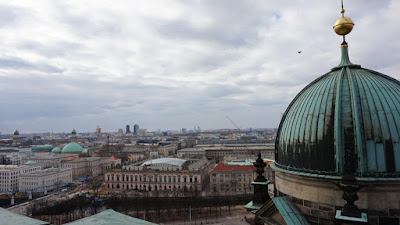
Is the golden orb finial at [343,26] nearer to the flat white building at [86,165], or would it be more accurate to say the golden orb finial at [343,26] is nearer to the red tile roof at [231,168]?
the red tile roof at [231,168]

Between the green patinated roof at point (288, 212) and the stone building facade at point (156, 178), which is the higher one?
the green patinated roof at point (288, 212)

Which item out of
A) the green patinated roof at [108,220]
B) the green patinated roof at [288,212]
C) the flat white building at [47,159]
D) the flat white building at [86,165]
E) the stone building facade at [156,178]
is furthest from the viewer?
the flat white building at [47,159]

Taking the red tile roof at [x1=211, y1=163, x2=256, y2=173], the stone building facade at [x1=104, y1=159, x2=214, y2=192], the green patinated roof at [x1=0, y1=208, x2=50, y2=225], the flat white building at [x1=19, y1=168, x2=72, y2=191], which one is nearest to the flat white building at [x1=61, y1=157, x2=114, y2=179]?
the flat white building at [x1=19, y1=168, x2=72, y2=191]

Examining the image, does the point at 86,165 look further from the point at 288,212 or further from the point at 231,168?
the point at 288,212

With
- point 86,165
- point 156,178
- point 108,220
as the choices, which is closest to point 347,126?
point 108,220

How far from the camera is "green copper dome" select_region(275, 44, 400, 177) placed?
14.0 m

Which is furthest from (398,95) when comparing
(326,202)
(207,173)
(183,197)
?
(207,173)

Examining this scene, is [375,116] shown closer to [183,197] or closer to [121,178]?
[183,197]

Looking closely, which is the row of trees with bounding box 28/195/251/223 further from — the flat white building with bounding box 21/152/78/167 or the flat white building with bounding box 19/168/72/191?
the flat white building with bounding box 21/152/78/167

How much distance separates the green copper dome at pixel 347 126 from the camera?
1401 cm

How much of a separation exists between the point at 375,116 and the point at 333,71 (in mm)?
4336

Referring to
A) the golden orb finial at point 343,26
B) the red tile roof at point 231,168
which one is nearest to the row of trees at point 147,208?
the red tile roof at point 231,168

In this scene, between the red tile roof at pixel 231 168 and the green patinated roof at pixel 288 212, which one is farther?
the red tile roof at pixel 231 168

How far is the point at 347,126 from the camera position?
48.1ft
